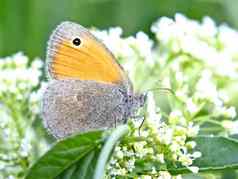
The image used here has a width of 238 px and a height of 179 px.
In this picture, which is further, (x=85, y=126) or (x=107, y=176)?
(x=85, y=126)

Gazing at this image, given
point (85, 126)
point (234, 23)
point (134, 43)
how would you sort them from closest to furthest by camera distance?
point (85, 126) → point (134, 43) → point (234, 23)

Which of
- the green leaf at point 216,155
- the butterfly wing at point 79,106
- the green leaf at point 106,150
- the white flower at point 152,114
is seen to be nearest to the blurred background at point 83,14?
the butterfly wing at point 79,106

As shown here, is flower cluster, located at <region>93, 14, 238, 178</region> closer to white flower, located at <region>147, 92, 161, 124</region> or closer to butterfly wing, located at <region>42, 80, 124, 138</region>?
white flower, located at <region>147, 92, 161, 124</region>

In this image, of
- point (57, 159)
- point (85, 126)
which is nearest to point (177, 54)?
point (85, 126)

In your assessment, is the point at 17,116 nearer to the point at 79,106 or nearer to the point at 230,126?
the point at 79,106

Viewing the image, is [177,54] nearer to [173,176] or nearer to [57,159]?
[173,176]

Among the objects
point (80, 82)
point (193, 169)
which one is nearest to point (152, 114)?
point (193, 169)

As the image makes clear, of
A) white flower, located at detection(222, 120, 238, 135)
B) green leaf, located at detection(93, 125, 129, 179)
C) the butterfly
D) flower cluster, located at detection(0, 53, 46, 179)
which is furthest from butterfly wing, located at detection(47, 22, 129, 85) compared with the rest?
green leaf, located at detection(93, 125, 129, 179)
